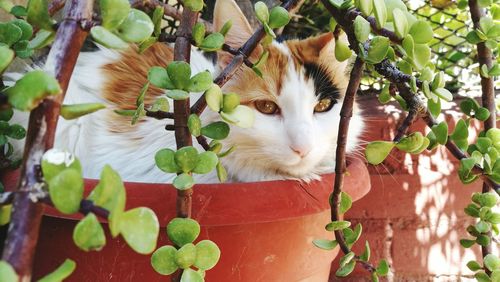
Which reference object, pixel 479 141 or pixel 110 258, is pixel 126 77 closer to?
pixel 110 258

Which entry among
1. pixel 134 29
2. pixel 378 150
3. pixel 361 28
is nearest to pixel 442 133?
pixel 378 150

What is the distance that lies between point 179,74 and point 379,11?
0.20m

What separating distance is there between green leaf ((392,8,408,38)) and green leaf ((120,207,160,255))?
12.2 inches

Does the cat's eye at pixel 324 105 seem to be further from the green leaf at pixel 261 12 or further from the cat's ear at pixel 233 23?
the green leaf at pixel 261 12

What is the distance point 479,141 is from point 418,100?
0.13m

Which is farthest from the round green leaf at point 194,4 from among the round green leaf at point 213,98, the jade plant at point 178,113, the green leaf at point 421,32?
the green leaf at point 421,32

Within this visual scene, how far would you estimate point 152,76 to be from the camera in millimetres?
458

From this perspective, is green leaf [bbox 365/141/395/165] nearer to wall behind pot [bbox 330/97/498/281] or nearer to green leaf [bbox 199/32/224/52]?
green leaf [bbox 199/32/224/52]

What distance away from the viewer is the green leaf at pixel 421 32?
0.51 m

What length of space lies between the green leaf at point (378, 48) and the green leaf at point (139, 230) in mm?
312

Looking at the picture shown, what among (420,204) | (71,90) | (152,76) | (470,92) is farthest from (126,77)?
(470,92)

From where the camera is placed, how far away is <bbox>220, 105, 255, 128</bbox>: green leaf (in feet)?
1.53

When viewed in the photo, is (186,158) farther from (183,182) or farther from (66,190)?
(66,190)

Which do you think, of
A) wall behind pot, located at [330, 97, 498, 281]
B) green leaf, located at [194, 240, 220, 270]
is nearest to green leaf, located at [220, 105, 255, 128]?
green leaf, located at [194, 240, 220, 270]
